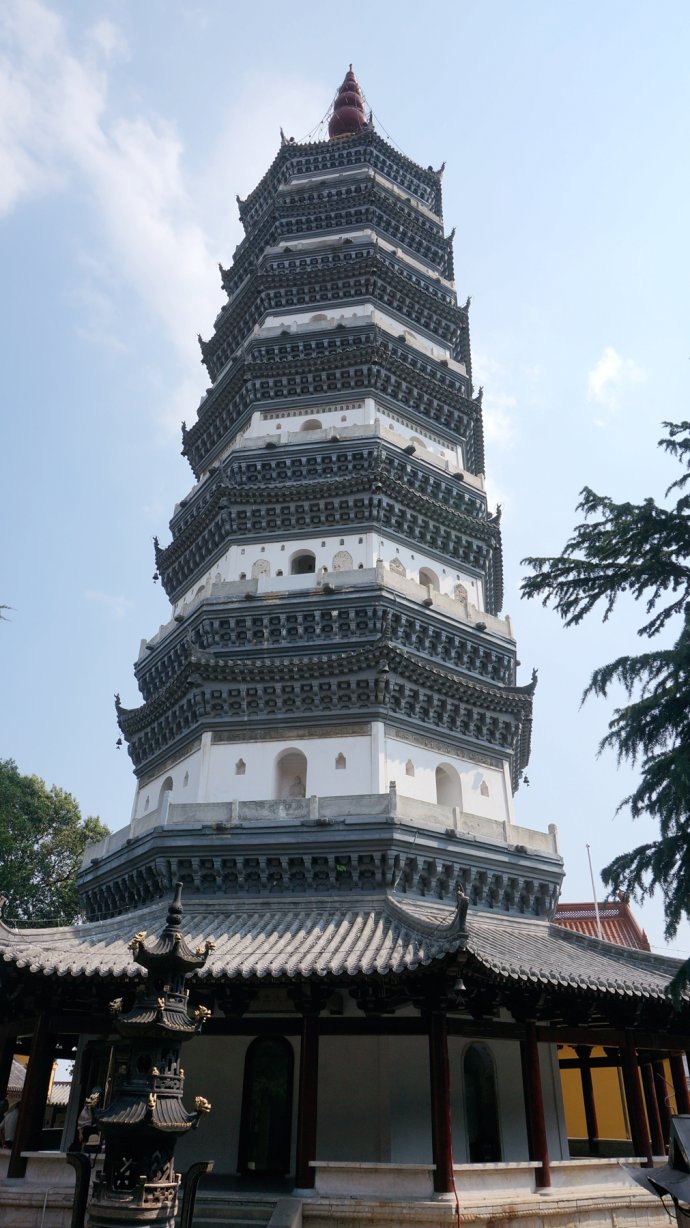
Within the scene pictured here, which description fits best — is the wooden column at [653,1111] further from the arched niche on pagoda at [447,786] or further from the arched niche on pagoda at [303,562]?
the arched niche on pagoda at [303,562]

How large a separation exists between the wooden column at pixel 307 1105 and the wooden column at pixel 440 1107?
1.89m

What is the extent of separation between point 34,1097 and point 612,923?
103 feet

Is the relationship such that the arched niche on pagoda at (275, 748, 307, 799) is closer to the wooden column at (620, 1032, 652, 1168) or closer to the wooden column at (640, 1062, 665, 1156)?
the wooden column at (620, 1032, 652, 1168)

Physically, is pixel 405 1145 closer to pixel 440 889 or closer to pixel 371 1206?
pixel 371 1206

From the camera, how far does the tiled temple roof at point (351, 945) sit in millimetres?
13633

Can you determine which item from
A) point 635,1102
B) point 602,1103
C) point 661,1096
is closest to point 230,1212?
point 635,1102

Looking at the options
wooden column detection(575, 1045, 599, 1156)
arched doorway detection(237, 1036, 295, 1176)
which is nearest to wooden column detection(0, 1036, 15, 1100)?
arched doorway detection(237, 1036, 295, 1176)

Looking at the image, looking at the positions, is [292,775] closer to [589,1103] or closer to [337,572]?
[337,572]

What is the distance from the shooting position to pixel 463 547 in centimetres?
2462

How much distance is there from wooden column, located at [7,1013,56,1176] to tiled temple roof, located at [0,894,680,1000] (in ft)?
4.64

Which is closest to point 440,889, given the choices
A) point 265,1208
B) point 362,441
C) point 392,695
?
point 392,695

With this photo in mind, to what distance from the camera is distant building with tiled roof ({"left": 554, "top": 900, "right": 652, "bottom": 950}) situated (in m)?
38.6

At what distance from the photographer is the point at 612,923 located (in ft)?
130

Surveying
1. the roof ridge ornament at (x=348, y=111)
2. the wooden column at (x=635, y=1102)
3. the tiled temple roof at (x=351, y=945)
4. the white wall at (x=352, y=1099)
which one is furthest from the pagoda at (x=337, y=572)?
the roof ridge ornament at (x=348, y=111)
